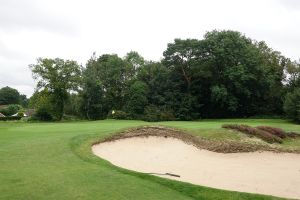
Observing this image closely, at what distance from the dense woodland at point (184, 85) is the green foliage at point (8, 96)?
8140cm

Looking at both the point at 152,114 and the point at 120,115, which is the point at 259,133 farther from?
the point at 120,115

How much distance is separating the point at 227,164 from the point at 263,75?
128 feet

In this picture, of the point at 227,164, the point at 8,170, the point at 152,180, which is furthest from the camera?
the point at 227,164

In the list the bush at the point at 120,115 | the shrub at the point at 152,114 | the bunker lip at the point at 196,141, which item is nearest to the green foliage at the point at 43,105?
the bush at the point at 120,115

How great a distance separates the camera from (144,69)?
56.2 meters

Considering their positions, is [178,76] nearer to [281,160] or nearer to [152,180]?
[281,160]

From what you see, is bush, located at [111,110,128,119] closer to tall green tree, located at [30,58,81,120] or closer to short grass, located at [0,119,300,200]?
tall green tree, located at [30,58,81,120]

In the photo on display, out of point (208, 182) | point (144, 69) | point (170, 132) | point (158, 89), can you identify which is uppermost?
point (144, 69)

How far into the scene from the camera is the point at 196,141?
18094 mm

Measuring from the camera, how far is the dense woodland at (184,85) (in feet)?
163

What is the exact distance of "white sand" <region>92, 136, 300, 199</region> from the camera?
10.5m

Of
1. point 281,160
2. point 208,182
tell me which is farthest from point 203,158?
point 208,182

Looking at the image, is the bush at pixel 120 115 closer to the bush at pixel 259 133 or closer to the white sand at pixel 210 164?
→ the bush at pixel 259 133

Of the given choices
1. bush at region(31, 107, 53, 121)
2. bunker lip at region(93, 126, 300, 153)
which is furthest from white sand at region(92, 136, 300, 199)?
bush at region(31, 107, 53, 121)
